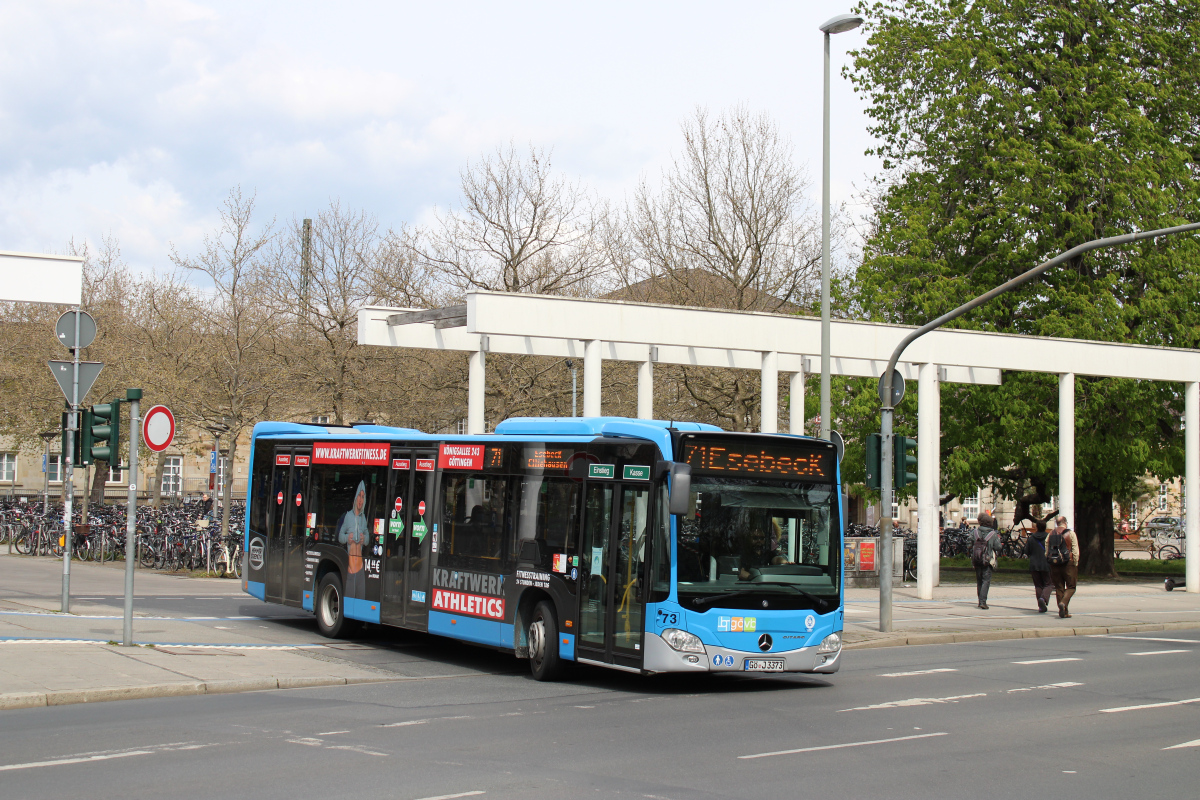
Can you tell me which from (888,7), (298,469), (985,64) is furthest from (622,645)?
(888,7)

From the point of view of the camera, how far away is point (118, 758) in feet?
28.0

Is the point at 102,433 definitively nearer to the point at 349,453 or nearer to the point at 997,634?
the point at 349,453

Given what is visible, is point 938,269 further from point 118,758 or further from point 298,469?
point 118,758

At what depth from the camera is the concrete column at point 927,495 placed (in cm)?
2550

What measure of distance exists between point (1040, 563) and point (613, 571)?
12.8 meters

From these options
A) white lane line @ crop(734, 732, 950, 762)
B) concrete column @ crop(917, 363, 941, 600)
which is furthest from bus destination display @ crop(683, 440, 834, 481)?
concrete column @ crop(917, 363, 941, 600)

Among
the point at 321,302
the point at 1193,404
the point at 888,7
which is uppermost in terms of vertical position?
the point at 888,7

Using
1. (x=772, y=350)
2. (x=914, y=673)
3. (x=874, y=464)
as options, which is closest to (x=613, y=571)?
(x=914, y=673)

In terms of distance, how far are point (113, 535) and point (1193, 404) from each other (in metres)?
27.1

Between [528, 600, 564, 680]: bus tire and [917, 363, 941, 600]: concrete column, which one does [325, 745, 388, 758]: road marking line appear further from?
[917, 363, 941, 600]: concrete column

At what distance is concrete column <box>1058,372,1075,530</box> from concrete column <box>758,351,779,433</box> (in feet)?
25.3

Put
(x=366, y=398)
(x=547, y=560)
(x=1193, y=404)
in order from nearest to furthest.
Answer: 1. (x=547, y=560)
2. (x=1193, y=404)
3. (x=366, y=398)

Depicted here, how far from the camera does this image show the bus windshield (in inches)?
472

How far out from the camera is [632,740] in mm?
9508
